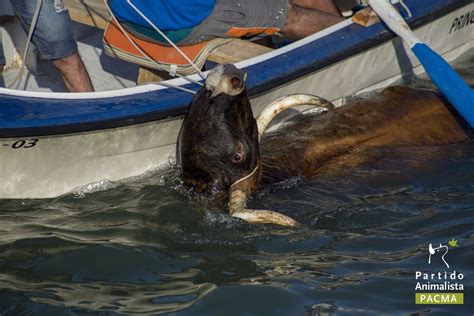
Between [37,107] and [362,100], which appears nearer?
[37,107]

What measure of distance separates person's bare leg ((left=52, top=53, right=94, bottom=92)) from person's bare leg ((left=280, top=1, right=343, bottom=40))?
123 centimetres

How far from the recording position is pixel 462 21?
7.37 m

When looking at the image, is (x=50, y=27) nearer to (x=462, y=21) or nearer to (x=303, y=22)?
(x=303, y=22)

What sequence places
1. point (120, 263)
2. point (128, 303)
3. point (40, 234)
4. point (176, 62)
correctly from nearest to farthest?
point (128, 303) → point (120, 263) → point (40, 234) → point (176, 62)

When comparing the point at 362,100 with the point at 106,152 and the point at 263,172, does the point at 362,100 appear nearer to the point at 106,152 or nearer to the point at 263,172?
the point at 263,172

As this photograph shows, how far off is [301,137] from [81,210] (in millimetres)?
1349

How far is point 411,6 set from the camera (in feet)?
22.1

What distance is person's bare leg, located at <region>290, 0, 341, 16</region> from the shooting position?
684cm

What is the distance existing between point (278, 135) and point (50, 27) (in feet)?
4.80

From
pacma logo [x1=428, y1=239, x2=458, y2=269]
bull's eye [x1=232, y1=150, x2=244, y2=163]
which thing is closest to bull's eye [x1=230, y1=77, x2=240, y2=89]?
bull's eye [x1=232, y1=150, x2=244, y2=163]

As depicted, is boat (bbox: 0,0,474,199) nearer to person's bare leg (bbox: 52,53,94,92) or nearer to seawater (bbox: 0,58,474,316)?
seawater (bbox: 0,58,474,316)

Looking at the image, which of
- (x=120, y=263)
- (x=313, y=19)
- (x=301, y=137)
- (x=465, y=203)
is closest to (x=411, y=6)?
(x=313, y=19)

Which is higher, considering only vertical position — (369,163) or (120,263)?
(369,163)

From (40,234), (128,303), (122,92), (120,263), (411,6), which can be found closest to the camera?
(128,303)
